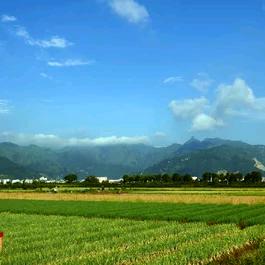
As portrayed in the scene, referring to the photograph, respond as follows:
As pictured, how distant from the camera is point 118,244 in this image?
24406 millimetres

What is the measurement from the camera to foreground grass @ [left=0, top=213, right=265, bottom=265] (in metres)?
19.8

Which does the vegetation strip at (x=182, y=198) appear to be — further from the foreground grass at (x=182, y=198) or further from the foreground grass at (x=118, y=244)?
the foreground grass at (x=118, y=244)

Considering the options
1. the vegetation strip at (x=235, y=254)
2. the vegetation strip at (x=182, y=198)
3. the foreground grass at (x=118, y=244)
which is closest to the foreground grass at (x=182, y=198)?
the vegetation strip at (x=182, y=198)

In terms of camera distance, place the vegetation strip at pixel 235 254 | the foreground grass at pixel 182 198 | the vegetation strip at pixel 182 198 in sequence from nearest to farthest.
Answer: the vegetation strip at pixel 235 254, the vegetation strip at pixel 182 198, the foreground grass at pixel 182 198

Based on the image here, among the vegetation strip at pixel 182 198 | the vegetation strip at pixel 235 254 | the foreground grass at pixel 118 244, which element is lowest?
the vegetation strip at pixel 235 254

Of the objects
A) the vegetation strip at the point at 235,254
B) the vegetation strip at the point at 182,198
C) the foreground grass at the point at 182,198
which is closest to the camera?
the vegetation strip at the point at 235,254

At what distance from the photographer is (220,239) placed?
25234 millimetres

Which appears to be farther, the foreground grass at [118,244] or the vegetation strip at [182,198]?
the vegetation strip at [182,198]

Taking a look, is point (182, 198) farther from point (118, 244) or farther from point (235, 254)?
point (235, 254)

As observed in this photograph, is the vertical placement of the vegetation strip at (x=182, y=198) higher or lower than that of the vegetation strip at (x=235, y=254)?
higher

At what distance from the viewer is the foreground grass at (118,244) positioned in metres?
19.8

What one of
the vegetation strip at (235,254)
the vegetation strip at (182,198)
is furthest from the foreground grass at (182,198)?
the vegetation strip at (235,254)

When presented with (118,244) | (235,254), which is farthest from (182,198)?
(235,254)

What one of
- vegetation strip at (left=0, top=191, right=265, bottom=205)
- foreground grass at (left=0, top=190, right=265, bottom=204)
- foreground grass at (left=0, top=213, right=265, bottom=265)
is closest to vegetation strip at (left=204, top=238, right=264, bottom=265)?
foreground grass at (left=0, top=213, right=265, bottom=265)
